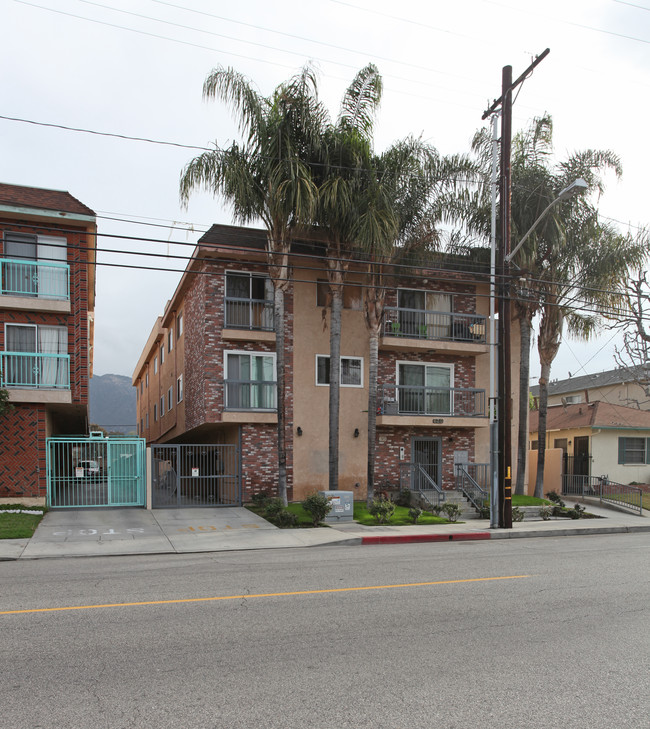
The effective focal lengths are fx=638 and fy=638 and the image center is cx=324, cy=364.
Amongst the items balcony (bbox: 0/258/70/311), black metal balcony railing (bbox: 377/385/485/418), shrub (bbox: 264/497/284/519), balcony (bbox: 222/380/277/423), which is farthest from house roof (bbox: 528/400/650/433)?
balcony (bbox: 0/258/70/311)

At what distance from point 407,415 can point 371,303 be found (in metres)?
4.56

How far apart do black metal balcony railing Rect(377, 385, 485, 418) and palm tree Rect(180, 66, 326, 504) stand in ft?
23.6

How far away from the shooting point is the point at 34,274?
1973cm

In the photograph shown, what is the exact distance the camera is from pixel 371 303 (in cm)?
2123

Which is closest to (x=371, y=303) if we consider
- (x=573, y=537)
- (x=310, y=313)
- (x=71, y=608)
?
(x=310, y=313)

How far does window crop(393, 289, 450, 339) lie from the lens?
2411cm

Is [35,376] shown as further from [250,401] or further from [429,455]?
[429,455]

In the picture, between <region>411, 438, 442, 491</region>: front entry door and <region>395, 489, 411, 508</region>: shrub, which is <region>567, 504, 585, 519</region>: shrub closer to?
<region>411, 438, 442, 491</region>: front entry door

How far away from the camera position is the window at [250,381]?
21734 mm

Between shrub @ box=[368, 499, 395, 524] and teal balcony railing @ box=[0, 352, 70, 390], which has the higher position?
teal balcony railing @ box=[0, 352, 70, 390]

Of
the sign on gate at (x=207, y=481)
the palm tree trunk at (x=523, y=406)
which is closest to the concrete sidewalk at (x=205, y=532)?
the sign on gate at (x=207, y=481)

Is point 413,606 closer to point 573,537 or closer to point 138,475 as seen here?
point 573,537

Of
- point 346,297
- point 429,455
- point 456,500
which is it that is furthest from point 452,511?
point 346,297

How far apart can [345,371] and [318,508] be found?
23.3 feet
